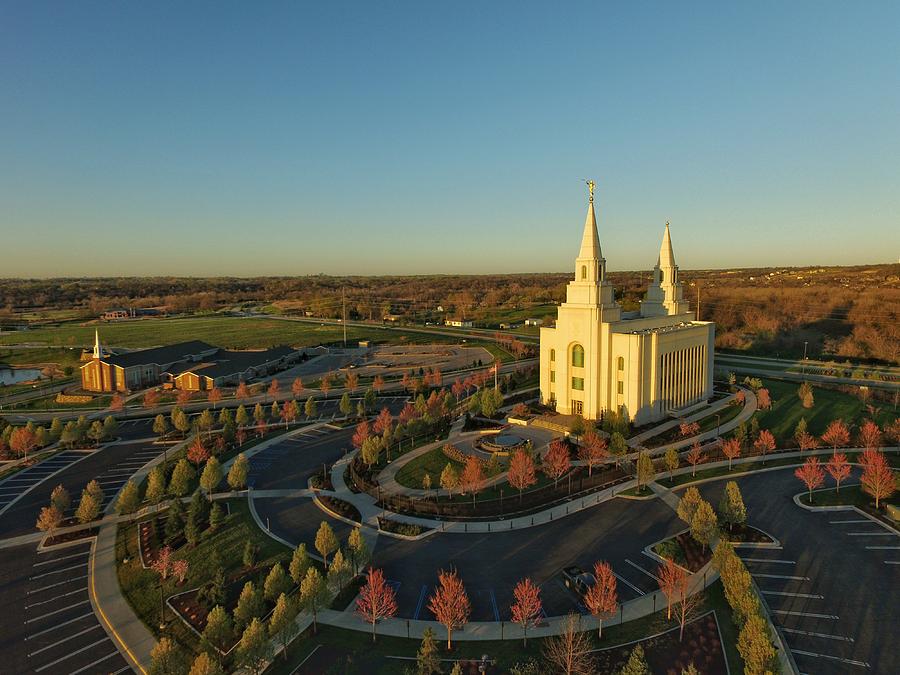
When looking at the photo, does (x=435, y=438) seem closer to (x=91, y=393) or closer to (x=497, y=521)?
(x=497, y=521)

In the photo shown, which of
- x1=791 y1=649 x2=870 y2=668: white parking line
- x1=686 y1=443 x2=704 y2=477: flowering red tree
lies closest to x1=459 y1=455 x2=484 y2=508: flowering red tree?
x1=686 y1=443 x2=704 y2=477: flowering red tree

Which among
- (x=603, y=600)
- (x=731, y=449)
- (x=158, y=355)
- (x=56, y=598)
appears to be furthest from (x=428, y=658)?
(x=158, y=355)

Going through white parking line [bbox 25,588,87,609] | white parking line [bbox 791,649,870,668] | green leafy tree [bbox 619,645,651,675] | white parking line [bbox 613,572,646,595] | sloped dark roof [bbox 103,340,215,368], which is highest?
sloped dark roof [bbox 103,340,215,368]

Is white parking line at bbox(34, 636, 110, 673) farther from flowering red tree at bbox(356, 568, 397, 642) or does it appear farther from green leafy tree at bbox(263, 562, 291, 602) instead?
flowering red tree at bbox(356, 568, 397, 642)

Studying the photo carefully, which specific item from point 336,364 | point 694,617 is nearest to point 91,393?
point 336,364

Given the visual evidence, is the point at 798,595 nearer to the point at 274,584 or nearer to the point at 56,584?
the point at 274,584

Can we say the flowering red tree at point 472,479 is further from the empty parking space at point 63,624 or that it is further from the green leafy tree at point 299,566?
the empty parking space at point 63,624

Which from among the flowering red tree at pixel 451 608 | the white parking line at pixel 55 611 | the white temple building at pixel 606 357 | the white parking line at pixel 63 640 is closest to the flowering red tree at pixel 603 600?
the flowering red tree at pixel 451 608
